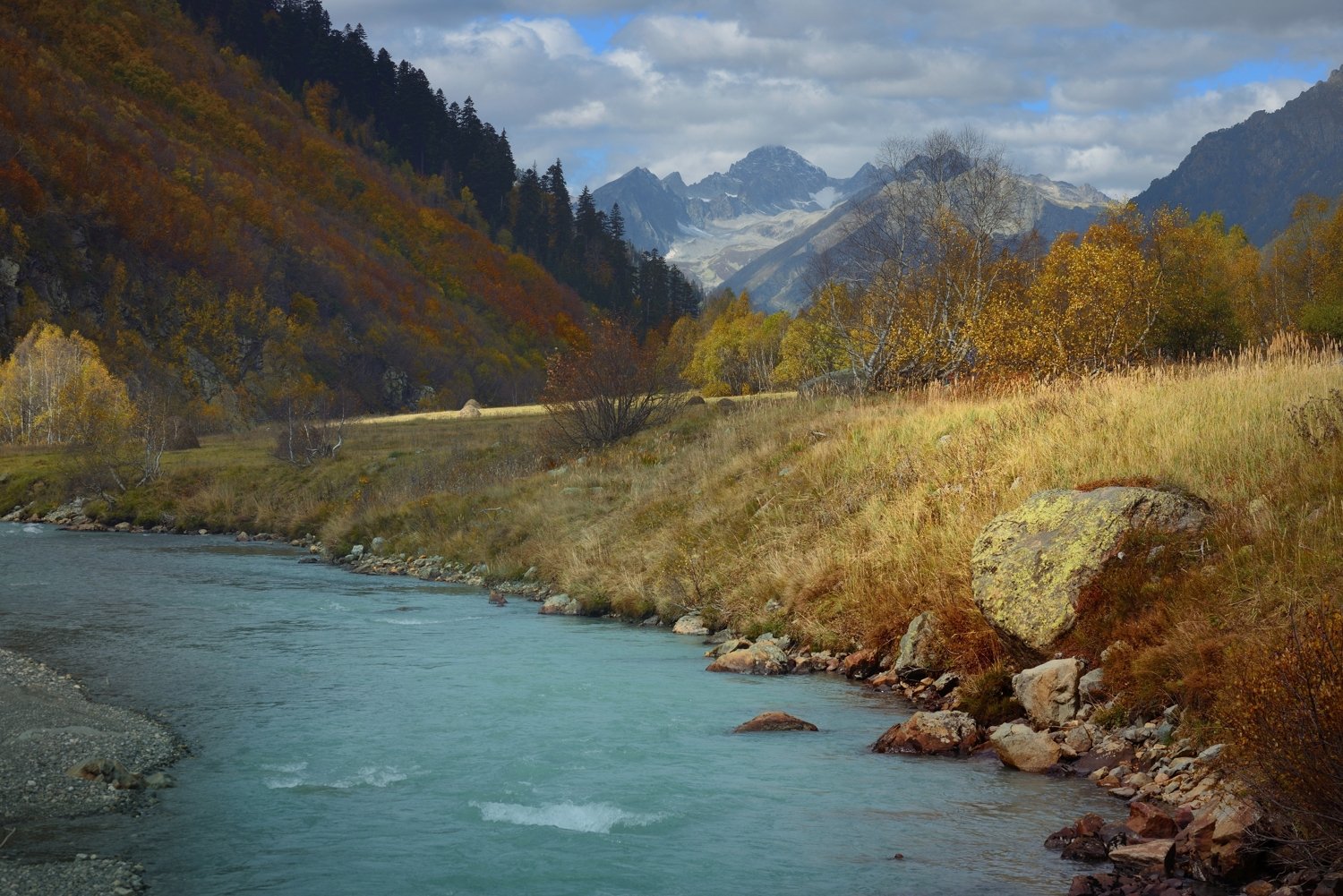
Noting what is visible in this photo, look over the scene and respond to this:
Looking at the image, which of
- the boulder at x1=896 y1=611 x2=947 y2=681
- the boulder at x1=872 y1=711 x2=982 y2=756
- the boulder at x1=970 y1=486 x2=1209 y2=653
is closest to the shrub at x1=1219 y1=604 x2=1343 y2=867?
the boulder at x1=872 y1=711 x2=982 y2=756

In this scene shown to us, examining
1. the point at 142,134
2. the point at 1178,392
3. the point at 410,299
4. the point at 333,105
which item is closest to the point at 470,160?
the point at 333,105

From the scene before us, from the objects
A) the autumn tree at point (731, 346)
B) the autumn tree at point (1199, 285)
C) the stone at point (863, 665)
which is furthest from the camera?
the autumn tree at point (731, 346)

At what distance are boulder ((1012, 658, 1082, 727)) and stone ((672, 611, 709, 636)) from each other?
7312 millimetres

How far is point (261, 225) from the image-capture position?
103 m

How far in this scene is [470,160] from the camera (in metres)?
165

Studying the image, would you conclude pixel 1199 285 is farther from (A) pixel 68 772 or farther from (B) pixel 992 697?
(A) pixel 68 772

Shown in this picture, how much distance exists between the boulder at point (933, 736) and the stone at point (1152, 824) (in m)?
2.77

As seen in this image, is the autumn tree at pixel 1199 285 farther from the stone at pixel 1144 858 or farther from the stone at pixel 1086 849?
the stone at pixel 1144 858

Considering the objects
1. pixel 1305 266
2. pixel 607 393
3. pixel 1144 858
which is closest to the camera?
pixel 1144 858

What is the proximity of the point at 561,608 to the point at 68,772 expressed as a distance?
11734 millimetres

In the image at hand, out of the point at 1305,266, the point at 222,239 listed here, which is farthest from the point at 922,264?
the point at 222,239

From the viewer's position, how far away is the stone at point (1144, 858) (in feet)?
23.1

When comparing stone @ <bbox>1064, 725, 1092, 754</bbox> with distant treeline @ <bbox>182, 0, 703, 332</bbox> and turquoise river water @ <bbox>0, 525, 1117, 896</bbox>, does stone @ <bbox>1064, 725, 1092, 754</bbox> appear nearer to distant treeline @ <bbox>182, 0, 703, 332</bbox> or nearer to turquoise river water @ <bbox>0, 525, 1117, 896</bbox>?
turquoise river water @ <bbox>0, 525, 1117, 896</bbox>

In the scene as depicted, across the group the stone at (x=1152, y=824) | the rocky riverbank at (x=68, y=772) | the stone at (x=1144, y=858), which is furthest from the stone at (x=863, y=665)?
the rocky riverbank at (x=68, y=772)
